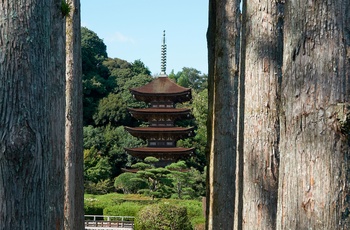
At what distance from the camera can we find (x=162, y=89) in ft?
97.5

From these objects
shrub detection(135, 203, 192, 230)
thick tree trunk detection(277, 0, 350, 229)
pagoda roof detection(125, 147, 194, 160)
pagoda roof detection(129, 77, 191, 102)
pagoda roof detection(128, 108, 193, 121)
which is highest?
pagoda roof detection(129, 77, 191, 102)

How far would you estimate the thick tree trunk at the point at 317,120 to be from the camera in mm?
1645

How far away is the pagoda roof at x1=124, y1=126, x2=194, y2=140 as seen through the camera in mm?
28500

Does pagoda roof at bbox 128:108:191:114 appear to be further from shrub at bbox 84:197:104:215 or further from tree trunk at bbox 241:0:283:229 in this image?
tree trunk at bbox 241:0:283:229

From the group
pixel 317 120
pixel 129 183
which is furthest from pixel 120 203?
pixel 317 120

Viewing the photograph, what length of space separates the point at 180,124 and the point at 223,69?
93.8ft

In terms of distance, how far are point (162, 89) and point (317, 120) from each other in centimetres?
2807

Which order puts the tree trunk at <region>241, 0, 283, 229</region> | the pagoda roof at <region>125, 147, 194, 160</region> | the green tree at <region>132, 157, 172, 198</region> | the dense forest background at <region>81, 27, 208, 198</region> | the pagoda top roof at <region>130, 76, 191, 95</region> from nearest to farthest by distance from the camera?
the tree trunk at <region>241, 0, 283, 229</region>
the green tree at <region>132, 157, 172, 198</region>
the dense forest background at <region>81, 27, 208, 198</region>
the pagoda roof at <region>125, 147, 194, 160</region>
the pagoda top roof at <region>130, 76, 191, 95</region>

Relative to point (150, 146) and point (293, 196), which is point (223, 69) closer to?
point (293, 196)

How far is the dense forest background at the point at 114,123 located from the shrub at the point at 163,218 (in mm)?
8418

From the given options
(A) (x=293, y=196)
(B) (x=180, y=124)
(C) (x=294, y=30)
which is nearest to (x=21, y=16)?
(C) (x=294, y=30)

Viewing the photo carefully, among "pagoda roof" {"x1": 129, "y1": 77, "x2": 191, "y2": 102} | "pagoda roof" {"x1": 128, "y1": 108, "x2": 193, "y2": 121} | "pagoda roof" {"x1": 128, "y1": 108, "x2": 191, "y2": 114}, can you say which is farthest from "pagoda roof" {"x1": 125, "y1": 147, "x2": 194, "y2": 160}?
"pagoda roof" {"x1": 129, "y1": 77, "x2": 191, "y2": 102}

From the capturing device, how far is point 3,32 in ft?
7.49

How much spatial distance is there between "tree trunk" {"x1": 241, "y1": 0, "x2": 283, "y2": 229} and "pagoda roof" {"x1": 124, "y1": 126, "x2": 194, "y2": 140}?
2475cm
